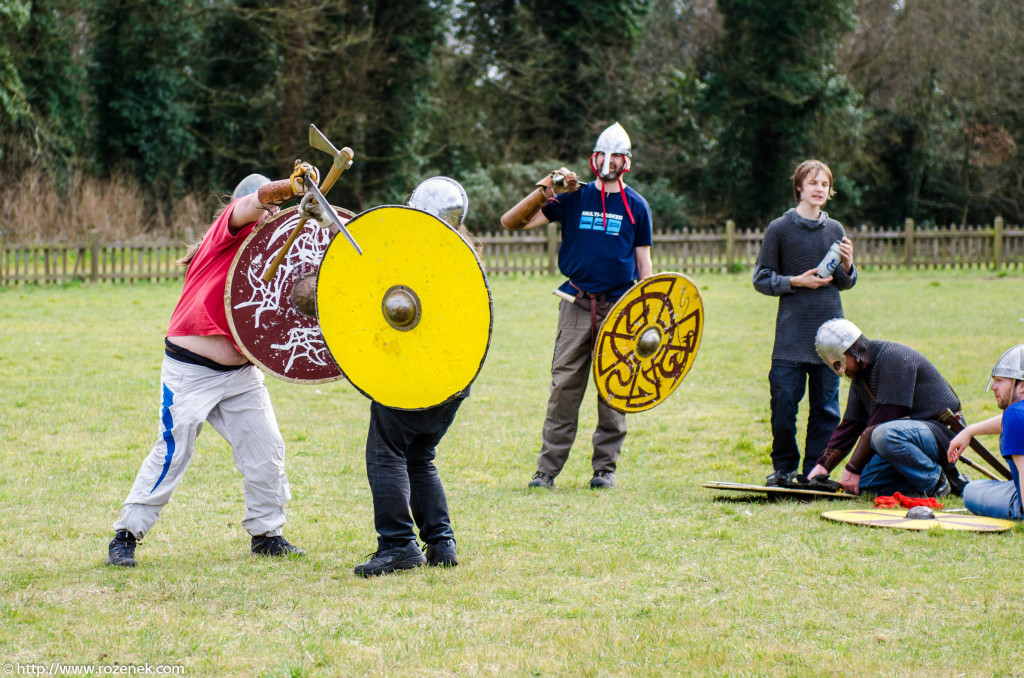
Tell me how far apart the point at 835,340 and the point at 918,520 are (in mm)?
1071

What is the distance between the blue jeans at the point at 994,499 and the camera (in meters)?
5.14

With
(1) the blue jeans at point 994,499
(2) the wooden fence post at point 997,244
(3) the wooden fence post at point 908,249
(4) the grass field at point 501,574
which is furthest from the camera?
(2) the wooden fence post at point 997,244

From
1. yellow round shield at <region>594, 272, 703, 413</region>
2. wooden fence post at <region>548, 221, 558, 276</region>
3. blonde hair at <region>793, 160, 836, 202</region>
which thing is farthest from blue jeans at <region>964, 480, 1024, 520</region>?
wooden fence post at <region>548, 221, 558, 276</region>

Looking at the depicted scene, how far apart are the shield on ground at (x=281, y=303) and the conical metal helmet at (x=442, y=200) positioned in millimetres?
405

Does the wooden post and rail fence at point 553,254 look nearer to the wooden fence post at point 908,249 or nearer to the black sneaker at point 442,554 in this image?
the wooden fence post at point 908,249

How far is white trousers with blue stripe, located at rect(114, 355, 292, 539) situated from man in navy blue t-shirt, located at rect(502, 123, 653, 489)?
6.05ft

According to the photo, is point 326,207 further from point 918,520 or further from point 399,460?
point 918,520

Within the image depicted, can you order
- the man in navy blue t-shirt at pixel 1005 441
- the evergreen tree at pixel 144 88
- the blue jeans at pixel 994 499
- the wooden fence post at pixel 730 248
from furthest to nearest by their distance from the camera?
the evergreen tree at pixel 144 88 → the wooden fence post at pixel 730 248 → the blue jeans at pixel 994 499 → the man in navy blue t-shirt at pixel 1005 441

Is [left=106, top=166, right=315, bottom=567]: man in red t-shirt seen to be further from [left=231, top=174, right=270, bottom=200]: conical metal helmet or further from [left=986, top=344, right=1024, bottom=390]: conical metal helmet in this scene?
[left=986, top=344, right=1024, bottom=390]: conical metal helmet

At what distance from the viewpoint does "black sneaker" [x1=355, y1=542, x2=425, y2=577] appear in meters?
4.37

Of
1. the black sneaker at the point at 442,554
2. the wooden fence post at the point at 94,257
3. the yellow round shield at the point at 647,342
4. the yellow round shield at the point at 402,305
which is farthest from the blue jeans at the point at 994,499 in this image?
the wooden fence post at the point at 94,257

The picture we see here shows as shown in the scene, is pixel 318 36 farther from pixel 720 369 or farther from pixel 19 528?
pixel 19 528

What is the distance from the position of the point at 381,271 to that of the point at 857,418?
10.4ft

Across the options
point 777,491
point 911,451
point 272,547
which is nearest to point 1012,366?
point 911,451
